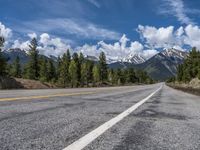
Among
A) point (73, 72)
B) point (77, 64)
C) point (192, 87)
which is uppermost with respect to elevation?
Answer: point (77, 64)

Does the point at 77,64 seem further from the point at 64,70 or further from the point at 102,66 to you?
the point at 102,66

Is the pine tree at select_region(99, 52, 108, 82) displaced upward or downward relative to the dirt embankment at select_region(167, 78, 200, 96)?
upward

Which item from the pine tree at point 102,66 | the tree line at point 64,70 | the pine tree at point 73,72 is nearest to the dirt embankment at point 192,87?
the tree line at point 64,70

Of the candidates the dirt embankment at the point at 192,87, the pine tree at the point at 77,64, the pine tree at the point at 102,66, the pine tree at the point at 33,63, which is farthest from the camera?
the pine tree at the point at 102,66

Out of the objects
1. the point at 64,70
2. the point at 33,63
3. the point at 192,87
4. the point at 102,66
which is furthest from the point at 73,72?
the point at 192,87

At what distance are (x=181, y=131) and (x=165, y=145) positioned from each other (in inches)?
57.0

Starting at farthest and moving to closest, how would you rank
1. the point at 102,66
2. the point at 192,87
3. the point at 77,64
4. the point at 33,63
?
the point at 102,66
the point at 77,64
the point at 33,63
the point at 192,87

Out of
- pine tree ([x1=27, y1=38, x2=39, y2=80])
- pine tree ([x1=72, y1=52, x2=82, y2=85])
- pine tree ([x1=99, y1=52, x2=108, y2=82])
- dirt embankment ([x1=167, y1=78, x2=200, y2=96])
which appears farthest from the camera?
pine tree ([x1=99, y1=52, x2=108, y2=82])

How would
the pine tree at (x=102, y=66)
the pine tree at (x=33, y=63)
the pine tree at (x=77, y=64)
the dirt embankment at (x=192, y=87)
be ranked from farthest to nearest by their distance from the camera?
the pine tree at (x=102, y=66) → the pine tree at (x=77, y=64) → the pine tree at (x=33, y=63) → the dirt embankment at (x=192, y=87)

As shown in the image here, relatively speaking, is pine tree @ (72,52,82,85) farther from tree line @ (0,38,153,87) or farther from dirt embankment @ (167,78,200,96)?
dirt embankment @ (167,78,200,96)

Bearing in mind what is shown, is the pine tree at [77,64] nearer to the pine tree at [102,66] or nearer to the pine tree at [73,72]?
the pine tree at [73,72]

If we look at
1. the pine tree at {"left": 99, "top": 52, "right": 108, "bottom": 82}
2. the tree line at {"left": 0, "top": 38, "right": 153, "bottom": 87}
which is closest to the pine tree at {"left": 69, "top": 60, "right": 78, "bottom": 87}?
the tree line at {"left": 0, "top": 38, "right": 153, "bottom": 87}

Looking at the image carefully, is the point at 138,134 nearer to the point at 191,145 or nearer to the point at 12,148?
the point at 191,145

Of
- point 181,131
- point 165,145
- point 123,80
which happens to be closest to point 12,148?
point 165,145
